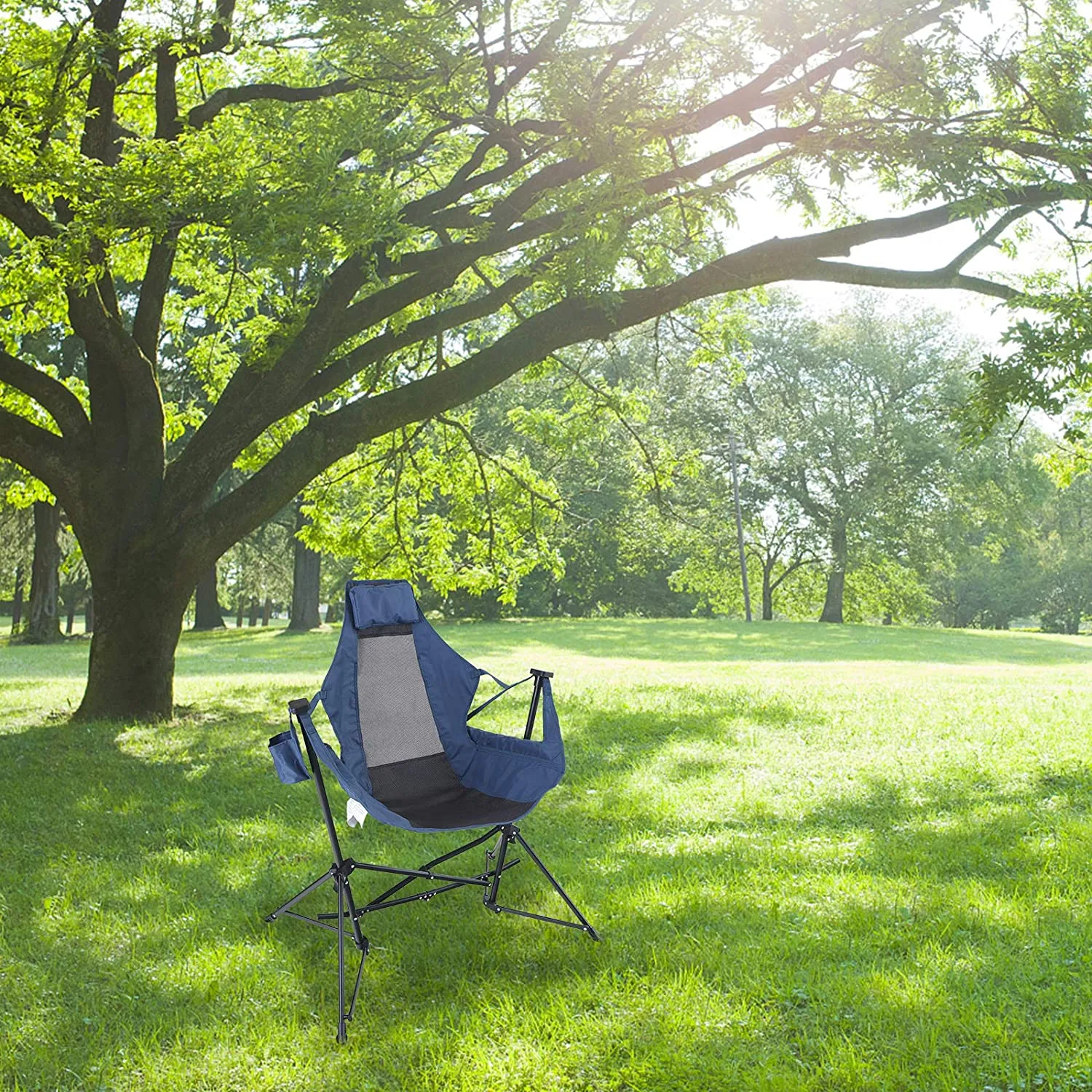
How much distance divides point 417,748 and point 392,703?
0.22m

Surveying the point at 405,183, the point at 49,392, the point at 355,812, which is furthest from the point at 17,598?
the point at 355,812

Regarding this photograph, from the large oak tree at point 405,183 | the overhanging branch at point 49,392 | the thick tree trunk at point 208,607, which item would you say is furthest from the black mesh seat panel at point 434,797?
the thick tree trunk at point 208,607

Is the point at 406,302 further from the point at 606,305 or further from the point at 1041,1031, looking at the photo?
the point at 1041,1031

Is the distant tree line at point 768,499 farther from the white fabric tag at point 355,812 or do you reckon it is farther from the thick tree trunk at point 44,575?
the white fabric tag at point 355,812

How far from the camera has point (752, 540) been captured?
1286 inches

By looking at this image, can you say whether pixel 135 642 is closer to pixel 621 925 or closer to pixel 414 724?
pixel 414 724

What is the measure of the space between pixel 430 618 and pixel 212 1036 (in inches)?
1105

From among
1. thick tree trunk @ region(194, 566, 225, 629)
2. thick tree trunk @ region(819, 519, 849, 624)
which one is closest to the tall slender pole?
thick tree trunk @ region(819, 519, 849, 624)

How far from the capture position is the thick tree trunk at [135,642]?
8125 mm

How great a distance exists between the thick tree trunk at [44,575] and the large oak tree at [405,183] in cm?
1420

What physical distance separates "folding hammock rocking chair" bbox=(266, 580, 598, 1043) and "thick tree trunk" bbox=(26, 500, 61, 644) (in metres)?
20.1

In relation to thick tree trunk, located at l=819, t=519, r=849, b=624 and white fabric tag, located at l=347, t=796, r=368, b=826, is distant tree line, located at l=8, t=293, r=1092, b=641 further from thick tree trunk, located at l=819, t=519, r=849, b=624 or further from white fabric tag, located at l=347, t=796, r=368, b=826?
white fabric tag, located at l=347, t=796, r=368, b=826

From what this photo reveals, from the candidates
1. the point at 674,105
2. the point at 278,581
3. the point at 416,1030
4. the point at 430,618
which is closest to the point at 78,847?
the point at 416,1030

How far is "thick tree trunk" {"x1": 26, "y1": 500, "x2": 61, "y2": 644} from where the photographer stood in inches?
874
